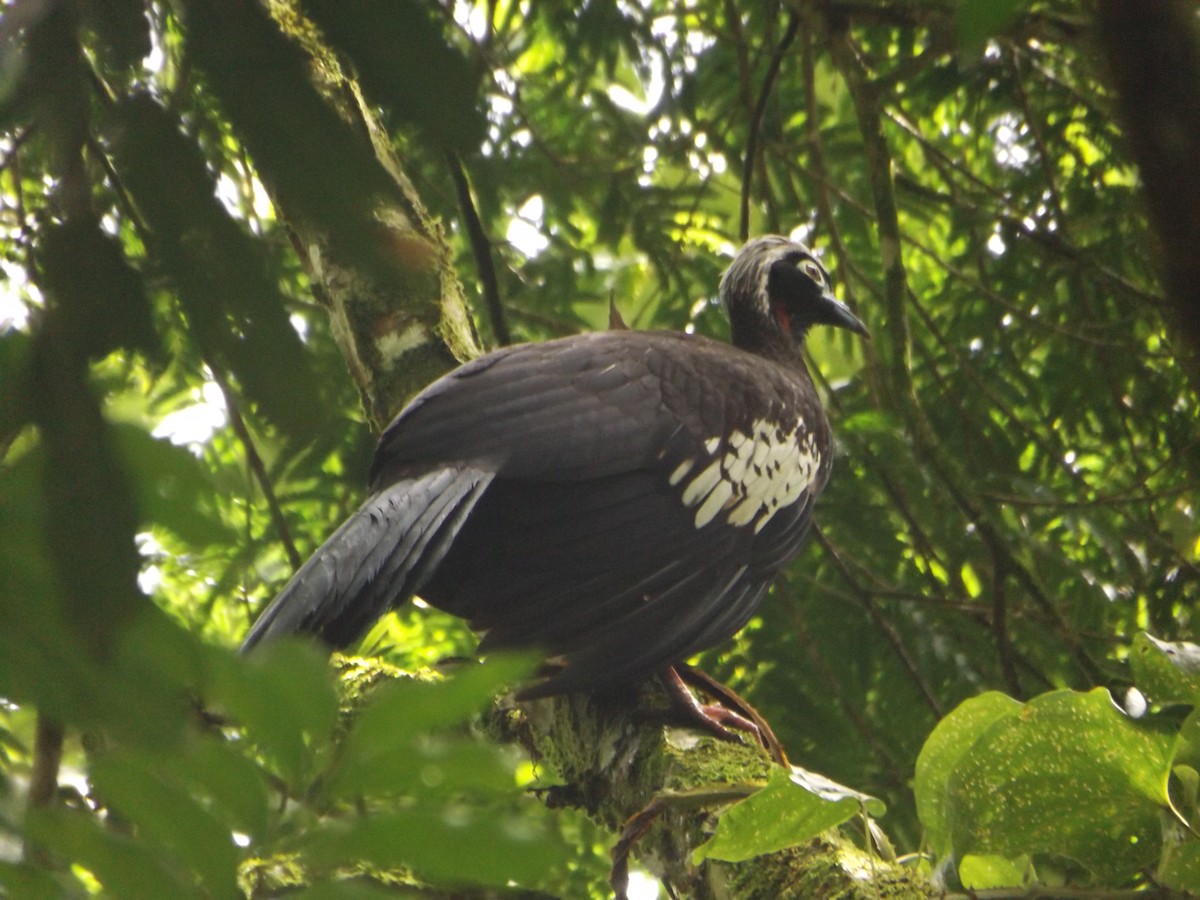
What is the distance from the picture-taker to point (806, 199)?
4.82 m

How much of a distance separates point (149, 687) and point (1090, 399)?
148 inches

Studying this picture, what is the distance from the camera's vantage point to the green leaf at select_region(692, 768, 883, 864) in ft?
5.50

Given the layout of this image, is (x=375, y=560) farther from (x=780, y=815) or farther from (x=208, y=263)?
(x=208, y=263)

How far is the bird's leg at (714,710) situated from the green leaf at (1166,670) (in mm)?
820

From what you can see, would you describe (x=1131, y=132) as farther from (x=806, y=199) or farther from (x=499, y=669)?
(x=806, y=199)

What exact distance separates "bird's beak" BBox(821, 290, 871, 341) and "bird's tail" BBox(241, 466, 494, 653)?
1.74m

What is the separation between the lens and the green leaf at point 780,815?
168 centimetres

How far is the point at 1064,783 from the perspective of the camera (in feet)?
5.71

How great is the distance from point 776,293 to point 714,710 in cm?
183

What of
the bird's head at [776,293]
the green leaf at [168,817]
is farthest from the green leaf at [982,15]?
the bird's head at [776,293]

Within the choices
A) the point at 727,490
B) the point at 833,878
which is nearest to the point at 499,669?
the point at 833,878

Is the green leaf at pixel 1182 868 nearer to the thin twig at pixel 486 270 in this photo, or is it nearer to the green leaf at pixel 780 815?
the green leaf at pixel 780 815

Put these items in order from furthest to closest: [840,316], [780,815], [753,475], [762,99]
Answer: [840,316] → [762,99] → [753,475] → [780,815]

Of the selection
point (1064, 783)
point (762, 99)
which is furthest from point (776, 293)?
point (1064, 783)
